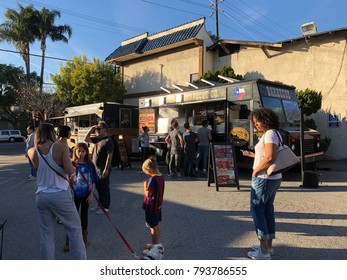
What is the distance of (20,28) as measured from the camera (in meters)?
34.5

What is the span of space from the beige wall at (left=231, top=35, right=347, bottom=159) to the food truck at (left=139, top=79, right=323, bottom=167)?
5.64 metres

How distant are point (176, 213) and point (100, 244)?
1777 millimetres

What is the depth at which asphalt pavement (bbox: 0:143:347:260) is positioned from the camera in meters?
4.00

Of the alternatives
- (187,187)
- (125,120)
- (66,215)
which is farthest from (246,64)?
(66,215)

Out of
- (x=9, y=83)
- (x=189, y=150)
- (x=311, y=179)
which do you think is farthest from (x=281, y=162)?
(x=9, y=83)

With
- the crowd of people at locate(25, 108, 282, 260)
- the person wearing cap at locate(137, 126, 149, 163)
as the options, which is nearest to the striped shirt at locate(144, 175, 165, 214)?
the crowd of people at locate(25, 108, 282, 260)

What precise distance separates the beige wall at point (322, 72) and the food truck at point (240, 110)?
18.5 feet

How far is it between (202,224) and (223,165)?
2835 millimetres

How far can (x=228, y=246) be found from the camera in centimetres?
416

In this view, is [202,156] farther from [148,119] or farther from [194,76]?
[194,76]

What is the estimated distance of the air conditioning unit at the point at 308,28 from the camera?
1491 cm

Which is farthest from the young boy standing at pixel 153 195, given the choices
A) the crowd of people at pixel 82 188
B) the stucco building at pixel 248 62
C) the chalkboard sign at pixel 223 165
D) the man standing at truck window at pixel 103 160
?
the stucco building at pixel 248 62

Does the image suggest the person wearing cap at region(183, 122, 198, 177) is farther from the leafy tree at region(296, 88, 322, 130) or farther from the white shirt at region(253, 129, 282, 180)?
the leafy tree at region(296, 88, 322, 130)
